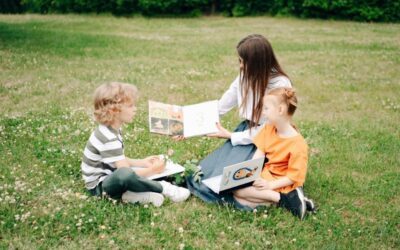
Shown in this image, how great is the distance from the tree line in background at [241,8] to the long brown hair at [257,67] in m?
18.7

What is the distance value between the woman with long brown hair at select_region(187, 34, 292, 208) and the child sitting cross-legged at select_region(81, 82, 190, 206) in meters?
0.47

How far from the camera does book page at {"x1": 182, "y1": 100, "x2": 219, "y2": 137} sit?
17.3ft

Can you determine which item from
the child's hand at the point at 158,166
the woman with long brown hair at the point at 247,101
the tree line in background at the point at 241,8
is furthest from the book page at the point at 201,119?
the tree line in background at the point at 241,8

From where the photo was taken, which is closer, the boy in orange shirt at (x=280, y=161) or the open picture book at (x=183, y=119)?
the boy in orange shirt at (x=280, y=161)

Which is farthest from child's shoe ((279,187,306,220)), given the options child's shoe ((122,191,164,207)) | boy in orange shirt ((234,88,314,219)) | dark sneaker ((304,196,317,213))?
child's shoe ((122,191,164,207))

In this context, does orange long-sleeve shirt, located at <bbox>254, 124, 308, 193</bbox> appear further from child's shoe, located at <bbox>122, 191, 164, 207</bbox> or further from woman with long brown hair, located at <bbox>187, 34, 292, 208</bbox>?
child's shoe, located at <bbox>122, 191, 164, 207</bbox>

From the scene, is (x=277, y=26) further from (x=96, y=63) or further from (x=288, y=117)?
(x=288, y=117)

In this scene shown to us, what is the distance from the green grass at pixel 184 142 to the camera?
4531 millimetres

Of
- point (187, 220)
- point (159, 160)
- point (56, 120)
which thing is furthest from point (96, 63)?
point (187, 220)

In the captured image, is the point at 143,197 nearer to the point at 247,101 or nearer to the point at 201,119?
the point at 201,119

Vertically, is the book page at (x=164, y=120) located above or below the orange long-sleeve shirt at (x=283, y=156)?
above

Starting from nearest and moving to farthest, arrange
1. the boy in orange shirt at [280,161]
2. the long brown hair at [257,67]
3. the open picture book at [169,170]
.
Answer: the boy in orange shirt at [280,161], the long brown hair at [257,67], the open picture book at [169,170]

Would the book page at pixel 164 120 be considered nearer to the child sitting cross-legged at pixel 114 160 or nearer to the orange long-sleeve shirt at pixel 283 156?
the child sitting cross-legged at pixel 114 160

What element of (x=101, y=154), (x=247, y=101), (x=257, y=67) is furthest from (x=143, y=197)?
(x=257, y=67)
